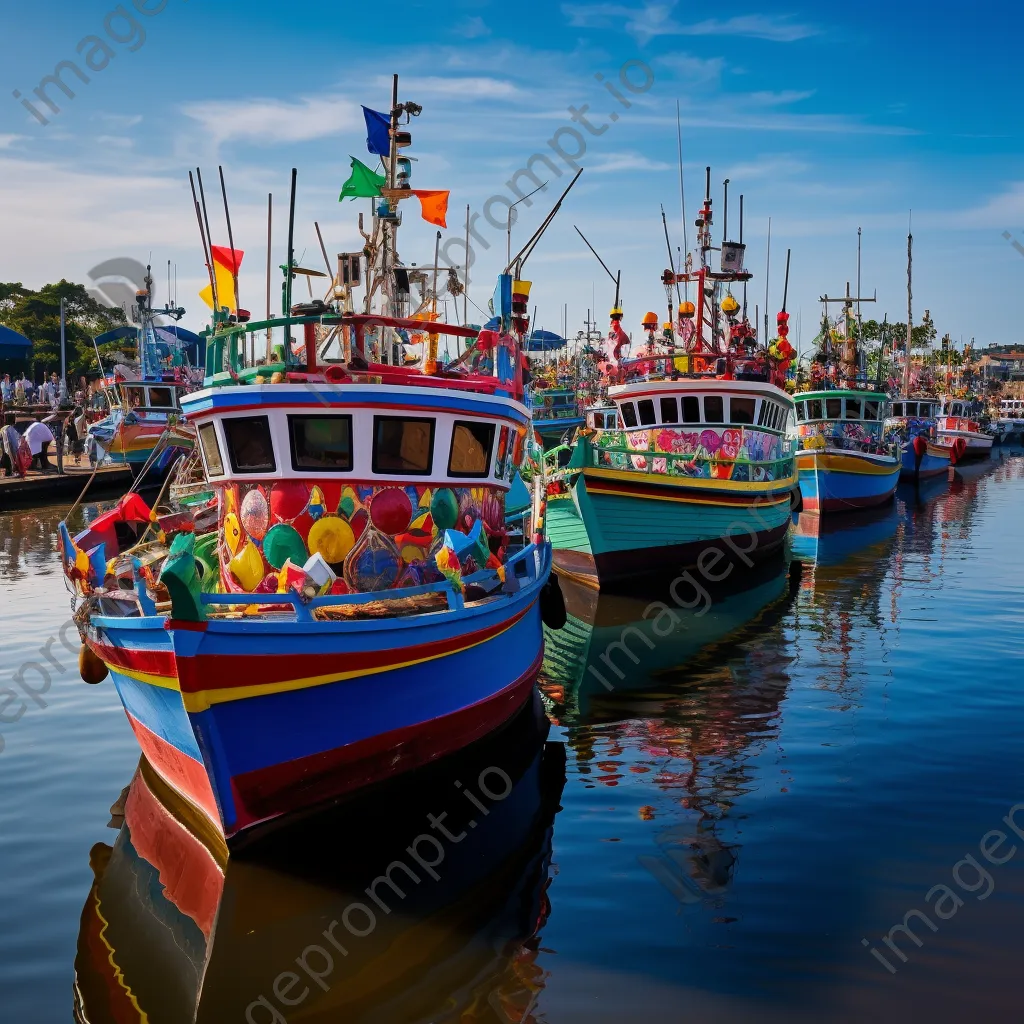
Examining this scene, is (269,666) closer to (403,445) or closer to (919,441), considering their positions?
(403,445)

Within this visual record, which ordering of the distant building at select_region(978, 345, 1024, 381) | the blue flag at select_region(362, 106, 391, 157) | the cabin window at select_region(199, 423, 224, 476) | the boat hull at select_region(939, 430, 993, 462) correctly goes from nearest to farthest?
the cabin window at select_region(199, 423, 224, 476) < the blue flag at select_region(362, 106, 391, 157) < the boat hull at select_region(939, 430, 993, 462) < the distant building at select_region(978, 345, 1024, 381)

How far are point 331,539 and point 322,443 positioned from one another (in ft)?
2.91

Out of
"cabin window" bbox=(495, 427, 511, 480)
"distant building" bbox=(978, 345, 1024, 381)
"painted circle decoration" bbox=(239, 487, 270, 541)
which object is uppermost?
"distant building" bbox=(978, 345, 1024, 381)

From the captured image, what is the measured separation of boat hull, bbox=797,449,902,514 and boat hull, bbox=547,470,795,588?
1261 centimetres

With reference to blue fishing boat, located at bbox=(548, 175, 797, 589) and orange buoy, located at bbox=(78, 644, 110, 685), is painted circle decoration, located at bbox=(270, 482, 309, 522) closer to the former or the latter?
orange buoy, located at bbox=(78, 644, 110, 685)

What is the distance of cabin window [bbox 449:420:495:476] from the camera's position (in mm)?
10336

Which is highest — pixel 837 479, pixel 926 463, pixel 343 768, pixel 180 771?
pixel 837 479

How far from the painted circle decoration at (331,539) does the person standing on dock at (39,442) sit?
95.4 feet

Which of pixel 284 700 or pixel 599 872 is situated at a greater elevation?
pixel 284 700

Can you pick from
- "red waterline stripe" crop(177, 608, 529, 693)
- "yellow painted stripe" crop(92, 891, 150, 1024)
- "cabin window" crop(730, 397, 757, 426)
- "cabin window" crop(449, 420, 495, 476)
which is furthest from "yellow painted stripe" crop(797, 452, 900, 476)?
"yellow painted stripe" crop(92, 891, 150, 1024)

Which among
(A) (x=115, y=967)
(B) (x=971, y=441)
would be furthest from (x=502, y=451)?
(B) (x=971, y=441)

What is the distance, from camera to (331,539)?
31.3ft

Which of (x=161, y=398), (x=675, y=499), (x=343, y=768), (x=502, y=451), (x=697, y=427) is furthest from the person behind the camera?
(x=161, y=398)

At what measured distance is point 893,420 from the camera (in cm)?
5453
